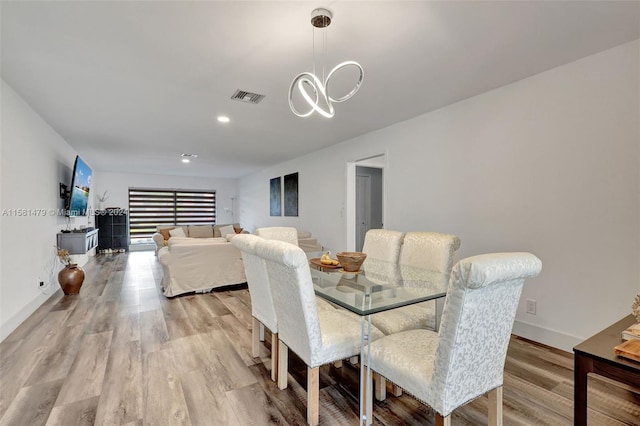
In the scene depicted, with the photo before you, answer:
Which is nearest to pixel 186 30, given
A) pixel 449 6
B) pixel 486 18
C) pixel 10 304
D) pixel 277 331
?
pixel 449 6

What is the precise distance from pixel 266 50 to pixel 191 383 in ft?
7.86

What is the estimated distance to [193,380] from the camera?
2.04 m

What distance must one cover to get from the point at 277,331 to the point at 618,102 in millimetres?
2947

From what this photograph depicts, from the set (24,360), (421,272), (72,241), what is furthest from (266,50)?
(72,241)

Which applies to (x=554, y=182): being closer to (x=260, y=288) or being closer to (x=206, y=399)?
(x=260, y=288)

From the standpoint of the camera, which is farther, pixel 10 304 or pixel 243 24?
pixel 10 304

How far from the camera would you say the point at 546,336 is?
2594 mm

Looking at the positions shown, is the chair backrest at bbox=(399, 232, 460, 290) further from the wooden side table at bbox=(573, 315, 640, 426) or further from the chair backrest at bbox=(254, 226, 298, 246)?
the chair backrest at bbox=(254, 226, 298, 246)

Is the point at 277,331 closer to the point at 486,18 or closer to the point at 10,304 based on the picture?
the point at 486,18

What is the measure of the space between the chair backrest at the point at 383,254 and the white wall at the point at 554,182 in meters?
0.99

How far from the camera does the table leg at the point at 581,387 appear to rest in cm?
128

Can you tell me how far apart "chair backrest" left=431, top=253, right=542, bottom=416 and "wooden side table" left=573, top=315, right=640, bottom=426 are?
331mm

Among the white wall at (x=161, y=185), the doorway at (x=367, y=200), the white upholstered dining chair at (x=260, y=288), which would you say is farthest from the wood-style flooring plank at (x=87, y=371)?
the white wall at (x=161, y=185)

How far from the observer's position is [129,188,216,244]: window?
914cm
